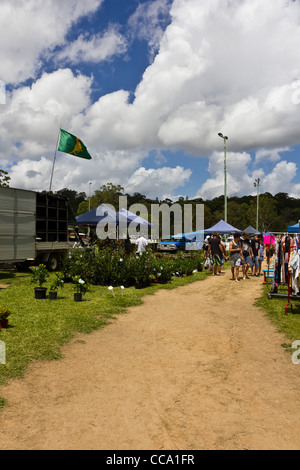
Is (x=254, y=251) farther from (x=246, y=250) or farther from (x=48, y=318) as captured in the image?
(x=48, y=318)

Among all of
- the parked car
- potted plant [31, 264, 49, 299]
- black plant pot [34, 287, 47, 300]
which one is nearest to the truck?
potted plant [31, 264, 49, 299]

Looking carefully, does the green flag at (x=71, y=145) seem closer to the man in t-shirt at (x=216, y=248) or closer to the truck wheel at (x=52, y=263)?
the truck wheel at (x=52, y=263)

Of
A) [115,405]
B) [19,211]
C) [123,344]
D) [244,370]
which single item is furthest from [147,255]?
[115,405]

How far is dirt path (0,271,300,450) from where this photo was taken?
10.8ft

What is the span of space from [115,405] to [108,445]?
0.76 metres

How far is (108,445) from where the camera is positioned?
3.15 m

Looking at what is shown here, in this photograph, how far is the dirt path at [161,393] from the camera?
3.29 metres

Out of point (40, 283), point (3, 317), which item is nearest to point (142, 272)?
point (40, 283)

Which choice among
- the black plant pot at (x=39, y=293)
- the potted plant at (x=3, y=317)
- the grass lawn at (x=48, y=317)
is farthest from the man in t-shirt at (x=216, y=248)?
the potted plant at (x=3, y=317)

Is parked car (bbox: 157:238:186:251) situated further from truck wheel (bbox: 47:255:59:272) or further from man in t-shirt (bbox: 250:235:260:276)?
man in t-shirt (bbox: 250:235:260:276)

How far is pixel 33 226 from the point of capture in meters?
14.1

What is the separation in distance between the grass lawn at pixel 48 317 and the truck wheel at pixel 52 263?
300 cm

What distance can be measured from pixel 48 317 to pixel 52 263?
8.50m

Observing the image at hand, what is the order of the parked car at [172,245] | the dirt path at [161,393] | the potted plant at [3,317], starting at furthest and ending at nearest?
the parked car at [172,245] < the potted plant at [3,317] < the dirt path at [161,393]
